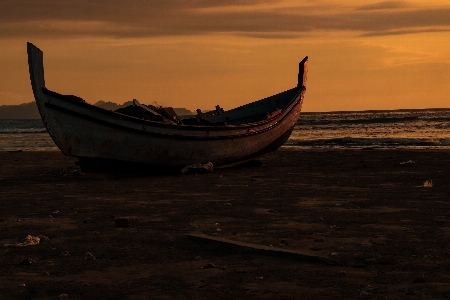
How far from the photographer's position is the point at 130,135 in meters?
16.0

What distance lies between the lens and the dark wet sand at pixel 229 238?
5.62 metres

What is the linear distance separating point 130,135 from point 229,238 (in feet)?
28.3

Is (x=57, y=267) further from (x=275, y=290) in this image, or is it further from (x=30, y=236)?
(x=275, y=290)

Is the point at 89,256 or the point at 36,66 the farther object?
the point at 36,66

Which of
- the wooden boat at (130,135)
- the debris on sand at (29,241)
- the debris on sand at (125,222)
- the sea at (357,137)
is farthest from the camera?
the sea at (357,137)

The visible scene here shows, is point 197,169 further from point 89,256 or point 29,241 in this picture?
point 89,256

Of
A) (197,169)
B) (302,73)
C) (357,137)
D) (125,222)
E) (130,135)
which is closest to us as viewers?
(125,222)

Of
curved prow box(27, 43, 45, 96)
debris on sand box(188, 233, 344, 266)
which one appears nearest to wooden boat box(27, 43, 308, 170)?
curved prow box(27, 43, 45, 96)

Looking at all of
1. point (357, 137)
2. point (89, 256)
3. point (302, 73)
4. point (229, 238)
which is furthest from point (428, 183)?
point (357, 137)

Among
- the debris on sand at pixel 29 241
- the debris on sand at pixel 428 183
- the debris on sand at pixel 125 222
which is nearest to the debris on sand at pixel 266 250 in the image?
the debris on sand at pixel 125 222

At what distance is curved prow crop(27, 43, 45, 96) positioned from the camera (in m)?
14.9

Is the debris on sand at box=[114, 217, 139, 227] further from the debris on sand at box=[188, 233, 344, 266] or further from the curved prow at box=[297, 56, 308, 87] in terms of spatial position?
the curved prow at box=[297, 56, 308, 87]

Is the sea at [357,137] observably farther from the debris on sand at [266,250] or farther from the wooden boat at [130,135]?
the debris on sand at [266,250]

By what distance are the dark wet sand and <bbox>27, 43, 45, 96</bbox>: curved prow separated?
2254 mm
